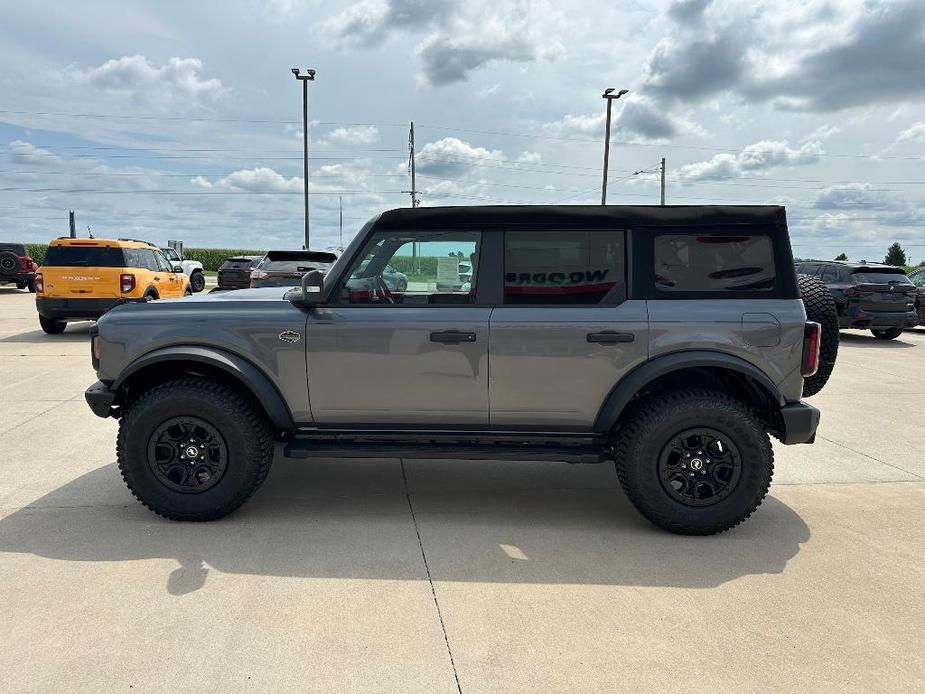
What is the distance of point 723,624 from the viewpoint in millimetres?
2824

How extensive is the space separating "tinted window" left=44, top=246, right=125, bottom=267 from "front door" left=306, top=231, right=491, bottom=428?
949 centimetres

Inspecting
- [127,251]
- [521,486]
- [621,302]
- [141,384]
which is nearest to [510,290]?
[621,302]

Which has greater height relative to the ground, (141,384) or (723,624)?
(141,384)

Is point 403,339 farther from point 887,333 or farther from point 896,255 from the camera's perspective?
point 896,255

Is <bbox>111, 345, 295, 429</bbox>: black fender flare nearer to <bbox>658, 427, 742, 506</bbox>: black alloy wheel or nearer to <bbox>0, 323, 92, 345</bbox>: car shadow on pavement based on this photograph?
<bbox>658, 427, 742, 506</bbox>: black alloy wheel

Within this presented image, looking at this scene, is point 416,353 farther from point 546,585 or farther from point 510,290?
point 546,585

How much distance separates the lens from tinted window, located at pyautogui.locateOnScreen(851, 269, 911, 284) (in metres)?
12.7

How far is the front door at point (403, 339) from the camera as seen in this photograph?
12.2 ft

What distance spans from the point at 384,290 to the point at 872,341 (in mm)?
12627

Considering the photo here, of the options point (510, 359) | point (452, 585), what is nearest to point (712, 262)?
point (510, 359)

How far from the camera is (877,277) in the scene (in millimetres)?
12734

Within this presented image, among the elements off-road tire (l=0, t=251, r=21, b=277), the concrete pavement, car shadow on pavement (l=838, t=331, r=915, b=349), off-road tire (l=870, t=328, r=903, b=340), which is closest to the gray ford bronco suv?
the concrete pavement

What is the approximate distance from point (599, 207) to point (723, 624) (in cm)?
227

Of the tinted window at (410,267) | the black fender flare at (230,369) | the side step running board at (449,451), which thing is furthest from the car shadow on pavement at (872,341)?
the black fender flare at (230,369)
